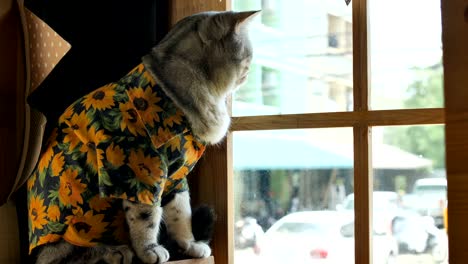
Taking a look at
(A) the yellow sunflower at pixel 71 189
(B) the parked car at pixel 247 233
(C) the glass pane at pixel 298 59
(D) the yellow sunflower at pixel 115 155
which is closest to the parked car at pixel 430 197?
(C) the glass pane at pixel 298 59

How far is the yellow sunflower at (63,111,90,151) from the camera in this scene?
1.47 meters

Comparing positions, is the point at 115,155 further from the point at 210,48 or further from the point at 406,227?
the point at 406,227

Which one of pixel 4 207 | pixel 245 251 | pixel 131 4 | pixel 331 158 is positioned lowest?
pixel 245 251

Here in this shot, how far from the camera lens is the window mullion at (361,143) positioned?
1426 millimetres

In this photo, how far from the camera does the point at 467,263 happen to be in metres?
0.70

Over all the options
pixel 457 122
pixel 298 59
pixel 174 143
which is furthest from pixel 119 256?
pixel 457 122

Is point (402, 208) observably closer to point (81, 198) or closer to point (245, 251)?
point (245, 251)

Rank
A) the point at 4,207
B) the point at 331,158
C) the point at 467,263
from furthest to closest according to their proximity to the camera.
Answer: the point at 4,207 < the point at 331,158 < the point at 467,263

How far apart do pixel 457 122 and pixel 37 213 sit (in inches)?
43.0

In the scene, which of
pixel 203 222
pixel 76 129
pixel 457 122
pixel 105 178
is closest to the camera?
pixel 457 122

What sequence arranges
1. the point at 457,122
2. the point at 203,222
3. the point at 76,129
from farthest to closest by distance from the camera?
the point at 203,222 → the point at 76,129 → the point at 457,122

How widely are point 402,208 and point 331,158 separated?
0.69 ft

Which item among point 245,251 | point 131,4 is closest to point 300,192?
point 245,251

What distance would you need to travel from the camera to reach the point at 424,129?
4.56ft
